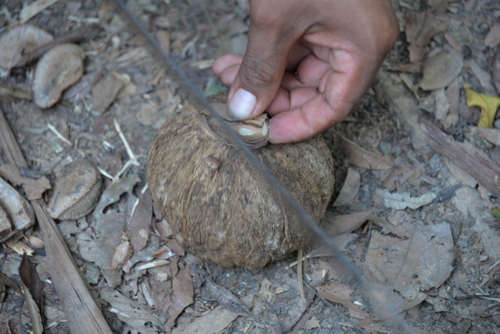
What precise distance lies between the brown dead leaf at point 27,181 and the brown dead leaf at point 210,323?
1.00 m

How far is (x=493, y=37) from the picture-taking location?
9.90ft

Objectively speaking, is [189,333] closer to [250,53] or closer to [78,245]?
[78,245]

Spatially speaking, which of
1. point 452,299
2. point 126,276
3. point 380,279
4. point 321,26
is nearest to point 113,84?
point 126,276

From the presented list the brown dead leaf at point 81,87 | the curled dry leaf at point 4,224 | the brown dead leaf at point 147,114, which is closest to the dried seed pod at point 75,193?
the curled dry leaf at point 4,224

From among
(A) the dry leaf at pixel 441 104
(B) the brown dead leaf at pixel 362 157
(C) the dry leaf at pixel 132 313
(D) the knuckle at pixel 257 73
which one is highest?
(D) the knuckle at pixel 257 73

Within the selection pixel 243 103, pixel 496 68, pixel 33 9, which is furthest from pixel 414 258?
pixel 33 9

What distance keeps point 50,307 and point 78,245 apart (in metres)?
0.33

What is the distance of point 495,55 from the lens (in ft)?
9.78

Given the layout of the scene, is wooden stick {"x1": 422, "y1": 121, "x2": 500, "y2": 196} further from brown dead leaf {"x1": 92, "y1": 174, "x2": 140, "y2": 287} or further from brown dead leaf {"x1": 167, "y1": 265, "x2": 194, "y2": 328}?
brown dead leaf {"x1": 92, "y1": 174, "x2": 140, "y2": 287}

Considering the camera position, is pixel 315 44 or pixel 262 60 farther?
pixel 315 44

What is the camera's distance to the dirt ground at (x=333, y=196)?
2.33 m

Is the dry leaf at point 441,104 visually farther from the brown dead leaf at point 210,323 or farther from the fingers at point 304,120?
the brown dead leaf at point 210,323

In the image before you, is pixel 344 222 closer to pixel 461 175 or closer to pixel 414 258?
pixel 414 258

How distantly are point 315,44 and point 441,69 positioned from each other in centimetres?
104
